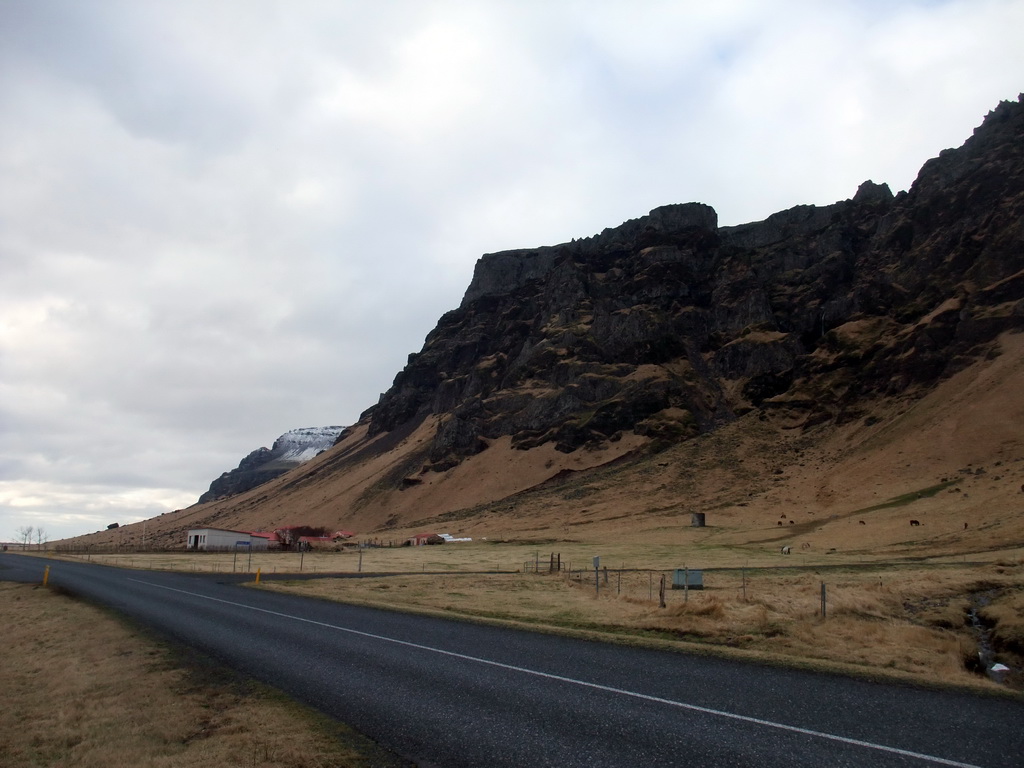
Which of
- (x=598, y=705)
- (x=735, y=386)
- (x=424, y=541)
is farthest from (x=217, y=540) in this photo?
(x=735, y=386)

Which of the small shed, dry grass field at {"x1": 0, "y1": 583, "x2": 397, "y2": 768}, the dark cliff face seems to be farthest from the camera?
the dark cliff face

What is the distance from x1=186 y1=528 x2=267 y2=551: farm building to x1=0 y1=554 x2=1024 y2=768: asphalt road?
256 ft

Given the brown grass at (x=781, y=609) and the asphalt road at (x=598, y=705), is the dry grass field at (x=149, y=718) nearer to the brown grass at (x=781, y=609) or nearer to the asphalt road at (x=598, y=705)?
the asphalt road at (x=598, y=705)

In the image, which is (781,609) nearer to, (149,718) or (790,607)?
(790,607)

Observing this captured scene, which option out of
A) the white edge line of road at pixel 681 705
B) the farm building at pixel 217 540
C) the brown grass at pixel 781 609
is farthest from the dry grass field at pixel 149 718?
the farm building at pixel 217 540

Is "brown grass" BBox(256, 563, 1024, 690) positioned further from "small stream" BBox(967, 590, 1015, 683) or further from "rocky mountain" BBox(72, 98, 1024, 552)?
"rocky mountain" BBox(72, 98, 1024, 552)

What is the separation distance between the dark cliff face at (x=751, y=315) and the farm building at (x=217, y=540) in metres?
50.7

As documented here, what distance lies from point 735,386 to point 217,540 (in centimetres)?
9351

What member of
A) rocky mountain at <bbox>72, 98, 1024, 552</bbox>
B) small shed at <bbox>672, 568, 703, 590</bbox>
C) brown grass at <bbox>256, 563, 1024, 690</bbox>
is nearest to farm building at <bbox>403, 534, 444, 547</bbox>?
rocky mountain at <bbox>72, 98, 1024, 552</bbox>

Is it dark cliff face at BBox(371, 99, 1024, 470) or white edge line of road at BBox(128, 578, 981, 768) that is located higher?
dark cliff face at BBox(371, 99, 1024, 470)

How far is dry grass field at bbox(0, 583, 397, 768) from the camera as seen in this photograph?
331 inches

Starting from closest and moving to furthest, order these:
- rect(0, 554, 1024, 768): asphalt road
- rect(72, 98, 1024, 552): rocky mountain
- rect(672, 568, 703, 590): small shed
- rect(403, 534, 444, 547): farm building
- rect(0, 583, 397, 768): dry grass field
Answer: rect(0, 554, 1024, 768): asphalt road
rect(0, 583, 397, 768): dry grass field
rect(672, 568, 703, 590): small shed
rect(72, 98, 1024, 552): rocky mountain
rect(403, 534, 444, 547): farm building

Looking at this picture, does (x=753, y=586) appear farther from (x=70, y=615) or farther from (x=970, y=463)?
(x=970, y=463)

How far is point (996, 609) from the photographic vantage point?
2269 centimetres
